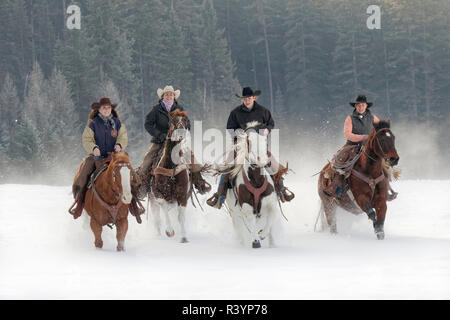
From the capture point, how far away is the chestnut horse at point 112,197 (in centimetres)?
1086

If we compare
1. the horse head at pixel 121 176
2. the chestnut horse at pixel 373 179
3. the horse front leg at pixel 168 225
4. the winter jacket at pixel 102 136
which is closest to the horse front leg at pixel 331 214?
the chestnut horse at pixel 373 179

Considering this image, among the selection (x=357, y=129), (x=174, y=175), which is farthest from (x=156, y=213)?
(x=357, y=129)

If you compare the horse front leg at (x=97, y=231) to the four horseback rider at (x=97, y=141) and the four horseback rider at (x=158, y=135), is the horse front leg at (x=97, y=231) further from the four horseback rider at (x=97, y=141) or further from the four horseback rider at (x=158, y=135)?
the four horseback rider at (x=158, y=135)

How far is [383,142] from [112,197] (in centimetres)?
454

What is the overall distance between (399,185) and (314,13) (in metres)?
50.8

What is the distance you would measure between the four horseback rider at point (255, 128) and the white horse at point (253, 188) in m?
0.24

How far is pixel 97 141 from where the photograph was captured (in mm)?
11984

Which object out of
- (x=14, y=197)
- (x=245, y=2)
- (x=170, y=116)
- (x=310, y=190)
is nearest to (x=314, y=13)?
(x=245, y=2)

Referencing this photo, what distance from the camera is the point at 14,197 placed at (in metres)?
20.4

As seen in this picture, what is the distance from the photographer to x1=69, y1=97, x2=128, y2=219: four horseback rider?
11.7m

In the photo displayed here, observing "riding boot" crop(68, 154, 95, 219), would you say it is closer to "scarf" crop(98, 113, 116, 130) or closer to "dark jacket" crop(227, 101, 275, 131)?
"scarf" crop(98, 113, 116, 130)
